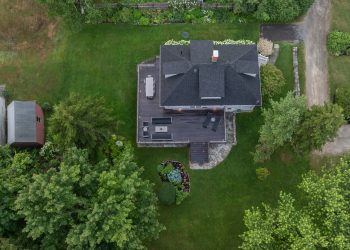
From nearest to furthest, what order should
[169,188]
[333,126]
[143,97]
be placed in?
1. [333,126]
2. [169,188]
3. [143,97]

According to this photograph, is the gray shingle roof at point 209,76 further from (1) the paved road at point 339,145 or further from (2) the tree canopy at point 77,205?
Result: (1) the paved road at point 339,145

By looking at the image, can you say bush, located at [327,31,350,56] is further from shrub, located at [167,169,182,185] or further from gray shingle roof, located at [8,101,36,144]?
gray shingle roof, located at [8,101,36,144]

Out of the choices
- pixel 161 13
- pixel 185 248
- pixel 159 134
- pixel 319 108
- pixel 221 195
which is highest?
pixel 161 13

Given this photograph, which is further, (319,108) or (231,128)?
(231,128)

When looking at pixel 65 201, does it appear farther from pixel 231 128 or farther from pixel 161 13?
pixel 161 13

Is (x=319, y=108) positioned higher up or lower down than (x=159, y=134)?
higher up

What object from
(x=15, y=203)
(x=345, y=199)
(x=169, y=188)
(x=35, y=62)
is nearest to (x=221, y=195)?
(x=169, y=188)

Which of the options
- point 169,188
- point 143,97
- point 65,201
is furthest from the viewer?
point 143,97

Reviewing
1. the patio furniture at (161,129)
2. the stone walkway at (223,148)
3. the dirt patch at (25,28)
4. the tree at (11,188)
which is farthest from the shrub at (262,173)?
the dirt patch at (25,28)
